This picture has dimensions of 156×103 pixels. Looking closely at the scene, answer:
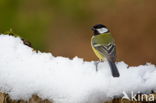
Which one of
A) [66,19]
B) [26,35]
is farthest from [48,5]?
[26,35]

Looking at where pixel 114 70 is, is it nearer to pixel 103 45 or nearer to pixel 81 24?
pixel 103 45

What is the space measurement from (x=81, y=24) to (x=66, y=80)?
10.9 feet

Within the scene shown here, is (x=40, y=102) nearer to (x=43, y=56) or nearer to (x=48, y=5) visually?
(x=43, y=56)

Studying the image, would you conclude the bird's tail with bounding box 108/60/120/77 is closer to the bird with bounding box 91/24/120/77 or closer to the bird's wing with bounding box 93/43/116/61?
the bird with bounding box 91/24/120/77

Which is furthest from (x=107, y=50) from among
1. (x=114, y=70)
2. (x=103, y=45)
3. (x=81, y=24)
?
(x=81, y=24)

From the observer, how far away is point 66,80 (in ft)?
10.8

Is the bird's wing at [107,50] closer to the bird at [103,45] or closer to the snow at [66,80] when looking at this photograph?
the bird at [103,45]

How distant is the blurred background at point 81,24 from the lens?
6168mm

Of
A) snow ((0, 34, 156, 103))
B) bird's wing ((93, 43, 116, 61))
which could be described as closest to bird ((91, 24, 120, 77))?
bird's wing ((93, 43, 116, 61))

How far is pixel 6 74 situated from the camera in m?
3.31

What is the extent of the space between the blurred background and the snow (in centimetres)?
260

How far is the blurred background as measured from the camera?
243 inches

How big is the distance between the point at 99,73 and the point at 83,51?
2.81 m

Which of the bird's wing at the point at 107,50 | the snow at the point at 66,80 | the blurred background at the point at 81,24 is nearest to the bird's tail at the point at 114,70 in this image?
the snow at the point at 66,80
